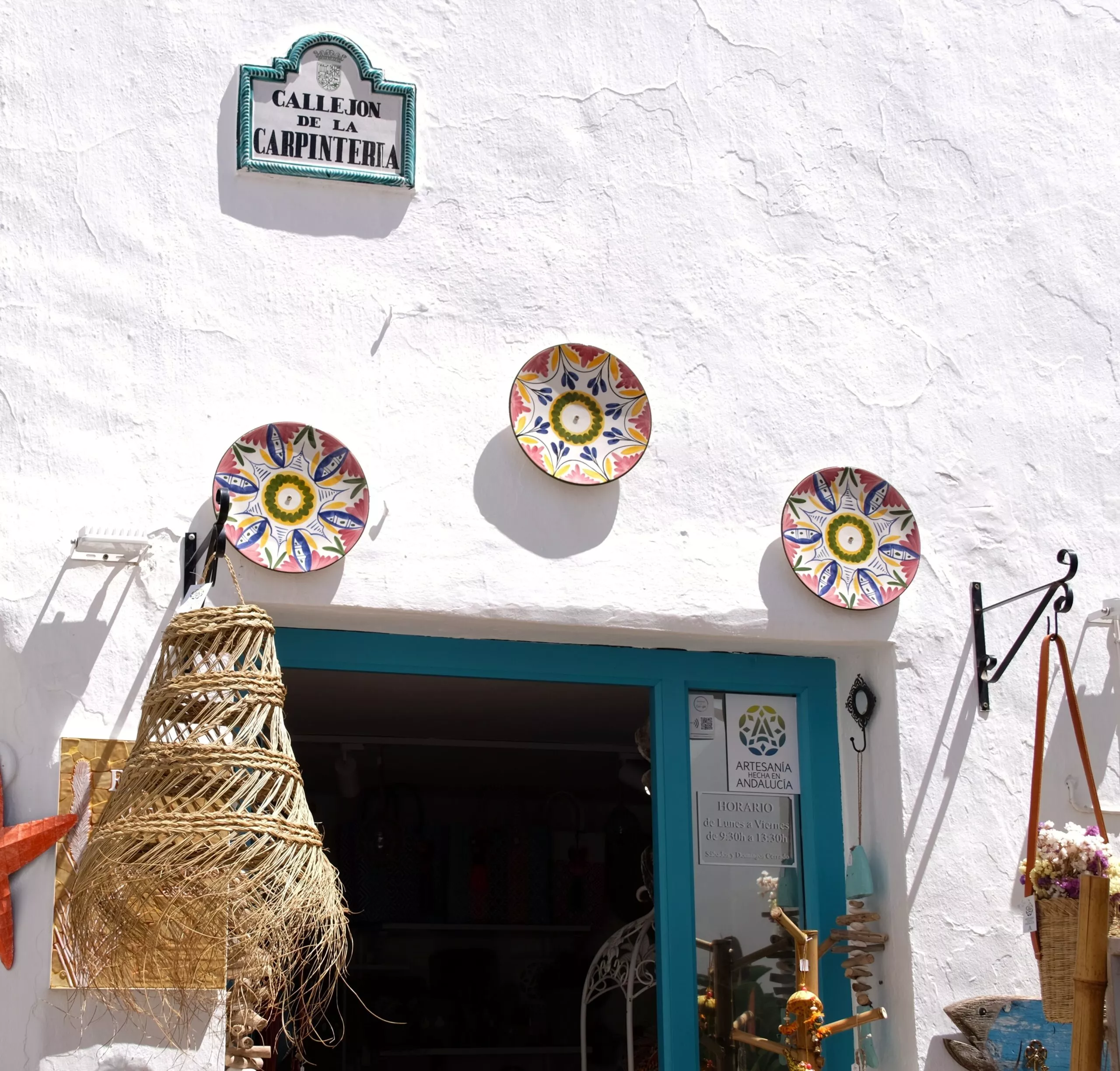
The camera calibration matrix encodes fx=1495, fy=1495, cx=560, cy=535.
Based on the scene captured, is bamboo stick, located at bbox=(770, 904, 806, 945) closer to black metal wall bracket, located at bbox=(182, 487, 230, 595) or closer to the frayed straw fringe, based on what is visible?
the frayed straw fringe

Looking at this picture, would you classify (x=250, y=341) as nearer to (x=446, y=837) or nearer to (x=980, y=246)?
(x=980, y=246)

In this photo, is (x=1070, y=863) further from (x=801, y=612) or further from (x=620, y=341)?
(x=620, y=341)

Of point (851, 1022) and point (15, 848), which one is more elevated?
point (15, 848)

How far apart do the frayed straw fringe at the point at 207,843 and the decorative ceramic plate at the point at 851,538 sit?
137 cm

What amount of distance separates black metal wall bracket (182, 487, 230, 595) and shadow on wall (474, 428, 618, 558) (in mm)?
594

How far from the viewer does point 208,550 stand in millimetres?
3078

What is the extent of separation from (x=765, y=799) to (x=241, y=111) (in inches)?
79.4

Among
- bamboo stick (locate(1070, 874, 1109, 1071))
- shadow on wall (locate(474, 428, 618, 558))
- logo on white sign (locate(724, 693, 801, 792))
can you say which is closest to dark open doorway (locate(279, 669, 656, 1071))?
logo on white sign (locate(724, 693, 801, 792))

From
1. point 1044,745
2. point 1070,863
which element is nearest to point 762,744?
point 1044,745

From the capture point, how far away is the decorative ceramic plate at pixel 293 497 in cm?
319

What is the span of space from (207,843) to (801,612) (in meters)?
1.58

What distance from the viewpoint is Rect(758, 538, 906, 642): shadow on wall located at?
11.6ft

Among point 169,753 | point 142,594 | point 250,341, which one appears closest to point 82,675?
point 142,594

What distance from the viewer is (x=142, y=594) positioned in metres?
3.10
